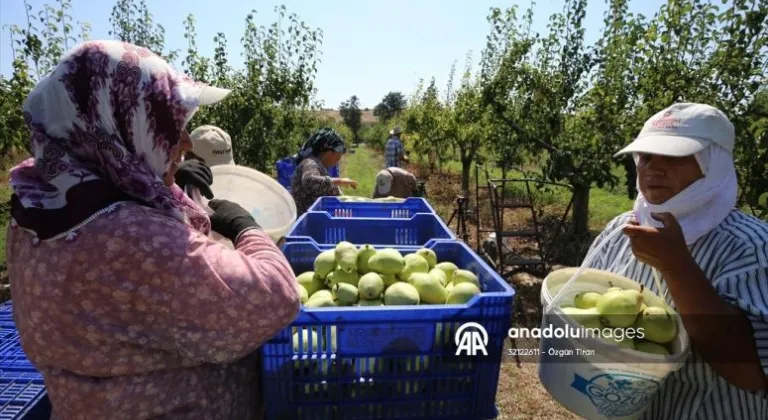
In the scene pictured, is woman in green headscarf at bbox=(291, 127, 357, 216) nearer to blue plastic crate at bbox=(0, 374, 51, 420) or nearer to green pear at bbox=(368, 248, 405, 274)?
green pear at bbox=(368, 248, 405, 274)

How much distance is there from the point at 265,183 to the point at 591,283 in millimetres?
1418

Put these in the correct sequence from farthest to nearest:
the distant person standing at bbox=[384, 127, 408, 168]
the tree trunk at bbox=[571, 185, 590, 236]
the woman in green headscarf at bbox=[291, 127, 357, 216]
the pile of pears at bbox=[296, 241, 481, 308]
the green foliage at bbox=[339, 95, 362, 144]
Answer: the green foliage at bbox=[339, 95, 362, 144]
the distant person standing at bbox=[384, 127, 408, 168]
the tree trunk at bbox=[571, 185, 590, 236]
the woman in green headscarf at bbox=[291, 127, 357, 216]
the pile of pears at bbox=[296, 241, 481, 308]

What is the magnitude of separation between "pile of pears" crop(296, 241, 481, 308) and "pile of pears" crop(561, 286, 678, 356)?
Result: 0.39 meters

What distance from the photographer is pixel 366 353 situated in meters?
1.32


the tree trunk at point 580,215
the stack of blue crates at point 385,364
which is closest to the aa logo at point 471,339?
the stack of blue crates at point 385,364

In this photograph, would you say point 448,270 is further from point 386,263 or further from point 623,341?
point 623,341

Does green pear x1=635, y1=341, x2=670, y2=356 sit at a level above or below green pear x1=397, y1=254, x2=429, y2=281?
below

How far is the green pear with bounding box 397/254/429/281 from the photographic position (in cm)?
171

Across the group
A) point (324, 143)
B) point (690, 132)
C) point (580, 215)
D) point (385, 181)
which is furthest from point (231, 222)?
point (580, 215)

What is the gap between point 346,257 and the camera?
1.72 m

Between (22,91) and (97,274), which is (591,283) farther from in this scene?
(22,91)

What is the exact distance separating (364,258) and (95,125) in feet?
3.38

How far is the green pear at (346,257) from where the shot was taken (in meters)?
1.71

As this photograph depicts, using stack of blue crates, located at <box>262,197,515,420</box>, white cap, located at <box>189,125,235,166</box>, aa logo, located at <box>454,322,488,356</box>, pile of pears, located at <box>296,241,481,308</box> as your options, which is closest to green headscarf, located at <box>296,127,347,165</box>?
white cap, located at <box>189,125,235,166</box>
